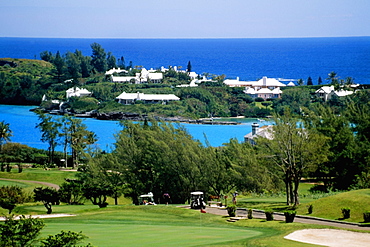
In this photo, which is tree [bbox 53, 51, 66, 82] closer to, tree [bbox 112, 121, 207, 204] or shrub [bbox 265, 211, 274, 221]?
tree [bbox 112, 121, 207, 204]

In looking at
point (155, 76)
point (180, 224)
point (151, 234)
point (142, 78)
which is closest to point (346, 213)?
point (180, 224)

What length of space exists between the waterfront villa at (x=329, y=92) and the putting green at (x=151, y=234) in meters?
88.0

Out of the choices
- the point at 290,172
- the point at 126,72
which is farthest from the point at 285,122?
the point at 126,72

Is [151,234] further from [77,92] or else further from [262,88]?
[77,92]

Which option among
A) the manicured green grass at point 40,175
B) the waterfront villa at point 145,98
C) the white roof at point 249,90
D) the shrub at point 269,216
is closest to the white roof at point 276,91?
the white roof at point 249,90

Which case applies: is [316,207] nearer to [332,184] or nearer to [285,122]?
[285,122]

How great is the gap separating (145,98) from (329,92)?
34.4 metres

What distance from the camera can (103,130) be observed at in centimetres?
9475

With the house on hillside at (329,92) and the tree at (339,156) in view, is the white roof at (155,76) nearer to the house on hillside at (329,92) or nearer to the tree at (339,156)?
the house on hillside at (329,92)

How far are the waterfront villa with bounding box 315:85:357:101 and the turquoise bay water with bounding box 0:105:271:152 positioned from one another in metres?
16.5

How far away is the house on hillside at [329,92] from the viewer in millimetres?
108812

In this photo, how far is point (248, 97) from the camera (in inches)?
4505

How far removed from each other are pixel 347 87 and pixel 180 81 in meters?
35.1

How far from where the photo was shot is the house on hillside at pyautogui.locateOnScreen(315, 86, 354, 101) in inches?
4284
